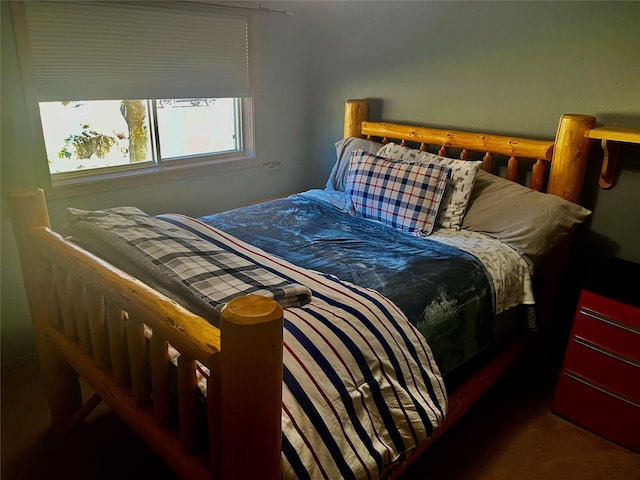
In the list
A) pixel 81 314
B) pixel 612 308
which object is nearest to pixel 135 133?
pixel 81 314

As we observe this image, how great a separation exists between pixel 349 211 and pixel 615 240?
49.8 inches

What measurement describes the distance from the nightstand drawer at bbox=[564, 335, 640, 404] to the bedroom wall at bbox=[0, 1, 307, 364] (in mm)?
2107

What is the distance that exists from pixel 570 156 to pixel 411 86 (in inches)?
41.0

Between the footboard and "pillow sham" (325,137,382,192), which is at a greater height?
"pillow sham" (325,137,382,192)

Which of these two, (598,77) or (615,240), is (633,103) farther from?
(615,240)

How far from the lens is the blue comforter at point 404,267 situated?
1.64 m

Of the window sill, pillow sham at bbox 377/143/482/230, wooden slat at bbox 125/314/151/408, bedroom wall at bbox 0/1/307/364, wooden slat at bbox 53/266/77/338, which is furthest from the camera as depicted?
the window sill

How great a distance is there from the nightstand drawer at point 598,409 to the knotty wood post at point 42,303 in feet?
6.69

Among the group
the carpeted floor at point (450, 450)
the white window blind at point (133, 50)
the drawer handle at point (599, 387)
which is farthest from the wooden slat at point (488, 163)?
the white window blind at point (133, 50)

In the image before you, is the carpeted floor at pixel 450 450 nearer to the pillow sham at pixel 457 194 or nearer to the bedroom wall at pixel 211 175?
the bedroom wall at pixel 211 175

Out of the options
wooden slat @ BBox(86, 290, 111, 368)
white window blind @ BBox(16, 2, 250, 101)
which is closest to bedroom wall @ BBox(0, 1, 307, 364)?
white window blind @ BBox(16, 2, 250, 101)

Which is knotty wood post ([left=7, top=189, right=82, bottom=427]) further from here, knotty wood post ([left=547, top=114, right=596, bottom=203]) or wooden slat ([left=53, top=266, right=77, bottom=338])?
knotty wood post ([left=547, top=114, right=596, bottom=203])

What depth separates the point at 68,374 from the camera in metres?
1.79

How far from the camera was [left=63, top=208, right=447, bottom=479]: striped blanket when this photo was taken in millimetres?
1094
